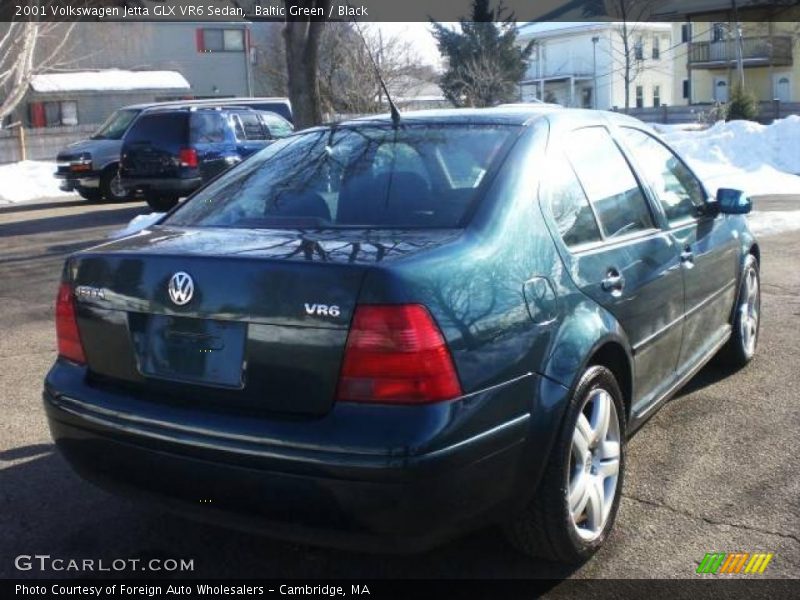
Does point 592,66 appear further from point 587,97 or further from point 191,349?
point 191,349

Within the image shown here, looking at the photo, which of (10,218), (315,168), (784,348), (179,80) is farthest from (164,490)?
(179,80)

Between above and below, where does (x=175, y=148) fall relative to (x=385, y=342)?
above

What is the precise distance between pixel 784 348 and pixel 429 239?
13.5 ft

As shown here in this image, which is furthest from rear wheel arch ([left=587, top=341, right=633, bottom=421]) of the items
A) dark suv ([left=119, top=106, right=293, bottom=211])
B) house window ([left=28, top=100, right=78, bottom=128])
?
house window ([left=28, top=100, right=78, bottom=128])

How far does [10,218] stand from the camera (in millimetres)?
17516

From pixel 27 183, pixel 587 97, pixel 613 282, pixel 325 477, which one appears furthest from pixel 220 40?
pixel 325 477

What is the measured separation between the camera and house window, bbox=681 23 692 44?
47331 mm

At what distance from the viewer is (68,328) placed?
355 centimetres

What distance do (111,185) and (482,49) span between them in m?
27.2

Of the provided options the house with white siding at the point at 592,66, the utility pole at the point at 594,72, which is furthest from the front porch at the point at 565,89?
the utility pole at the point at 594,72

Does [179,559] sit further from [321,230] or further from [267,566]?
[321,230]

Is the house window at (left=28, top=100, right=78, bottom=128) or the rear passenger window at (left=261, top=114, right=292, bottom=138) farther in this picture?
the house window at (left=28, top=100, right=78, bottom=128)

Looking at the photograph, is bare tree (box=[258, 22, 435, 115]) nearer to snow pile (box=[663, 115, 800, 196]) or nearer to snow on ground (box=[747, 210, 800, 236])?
snow pile (box=[663, 115, 800, 196])

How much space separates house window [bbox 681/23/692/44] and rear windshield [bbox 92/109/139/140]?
33764 mm
